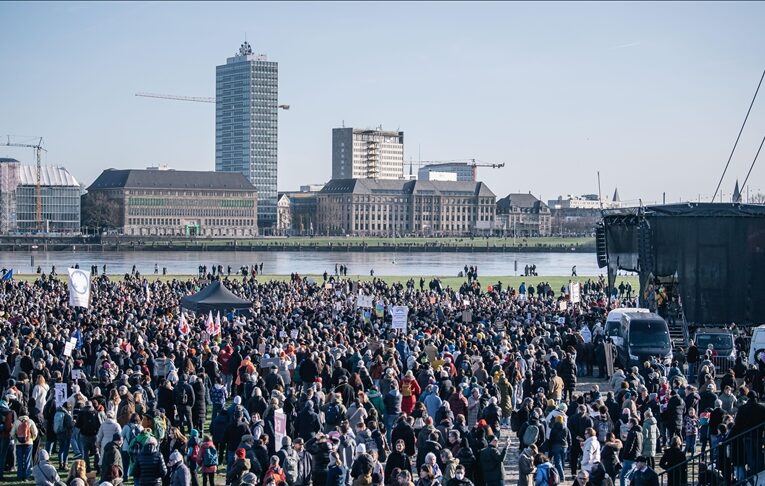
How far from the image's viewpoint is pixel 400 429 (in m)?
15.0

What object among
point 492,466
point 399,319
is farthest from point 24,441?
point 399,319

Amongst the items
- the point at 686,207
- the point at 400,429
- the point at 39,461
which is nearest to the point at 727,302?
the point at 686,207

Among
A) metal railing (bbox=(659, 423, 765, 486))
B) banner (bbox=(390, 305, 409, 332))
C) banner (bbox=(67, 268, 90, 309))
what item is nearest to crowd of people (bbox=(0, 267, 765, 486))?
metal railing (bbox=(659, 423, 765, 486))

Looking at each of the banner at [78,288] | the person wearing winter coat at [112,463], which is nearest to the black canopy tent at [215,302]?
the banner at [78,288]

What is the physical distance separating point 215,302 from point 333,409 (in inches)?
695

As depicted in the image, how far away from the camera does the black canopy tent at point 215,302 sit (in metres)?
33.6

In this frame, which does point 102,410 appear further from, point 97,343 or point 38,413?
point 97,343

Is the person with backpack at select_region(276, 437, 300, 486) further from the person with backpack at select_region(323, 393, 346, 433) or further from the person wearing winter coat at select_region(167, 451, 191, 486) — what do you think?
the person with backpack at select_region(323, 393, 346, 433)

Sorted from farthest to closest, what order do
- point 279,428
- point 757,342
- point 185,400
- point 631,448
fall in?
point 757,342
point 185,400
point 631,448
point 279,428

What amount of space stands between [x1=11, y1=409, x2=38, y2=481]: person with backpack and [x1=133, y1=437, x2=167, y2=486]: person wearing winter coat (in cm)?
289

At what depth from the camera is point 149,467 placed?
13398 millimetres

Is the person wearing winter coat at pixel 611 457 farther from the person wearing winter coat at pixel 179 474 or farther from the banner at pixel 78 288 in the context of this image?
Result: the banner at pixel 78 288

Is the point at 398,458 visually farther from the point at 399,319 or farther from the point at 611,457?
the point at 399,319

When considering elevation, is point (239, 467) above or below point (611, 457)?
above
